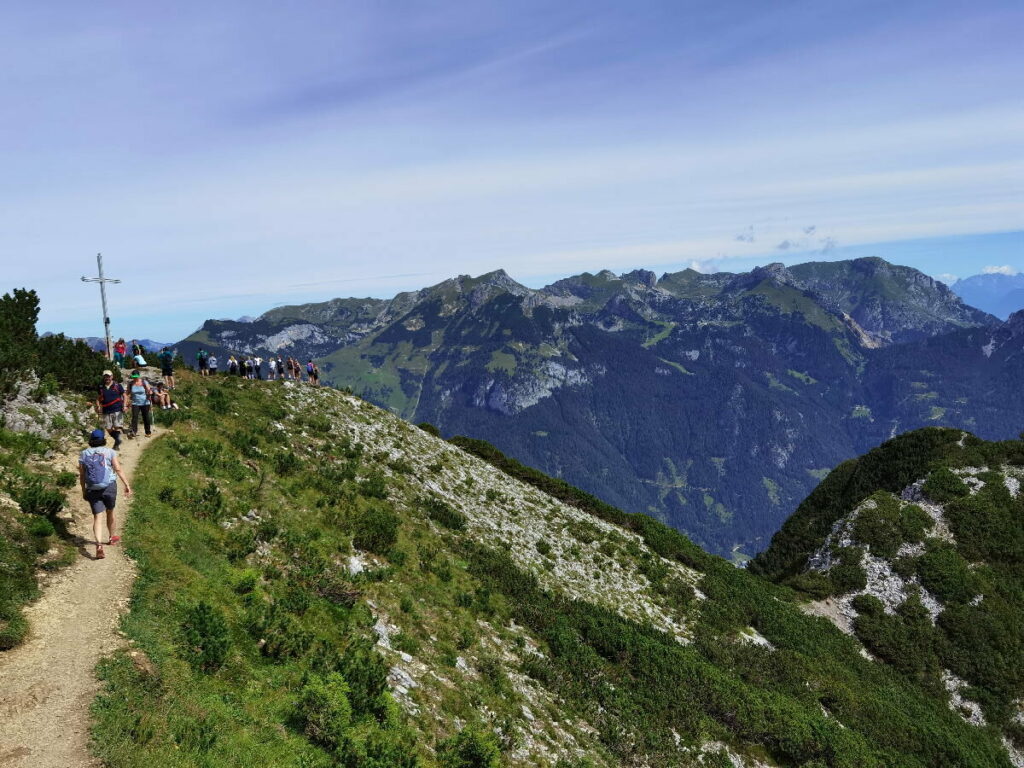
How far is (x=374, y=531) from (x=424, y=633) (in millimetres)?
5651

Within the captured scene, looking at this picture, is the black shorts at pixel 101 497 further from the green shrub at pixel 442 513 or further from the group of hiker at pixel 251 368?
the group of hiker at pixel 251 368

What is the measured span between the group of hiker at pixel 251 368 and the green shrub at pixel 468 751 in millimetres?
29790

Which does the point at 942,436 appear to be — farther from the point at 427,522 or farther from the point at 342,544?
the point at 342,544

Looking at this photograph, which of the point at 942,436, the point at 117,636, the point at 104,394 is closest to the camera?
the point at 117,636

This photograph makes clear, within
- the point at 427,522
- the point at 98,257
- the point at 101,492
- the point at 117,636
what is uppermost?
the point at 98,257

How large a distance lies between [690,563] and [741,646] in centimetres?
1185

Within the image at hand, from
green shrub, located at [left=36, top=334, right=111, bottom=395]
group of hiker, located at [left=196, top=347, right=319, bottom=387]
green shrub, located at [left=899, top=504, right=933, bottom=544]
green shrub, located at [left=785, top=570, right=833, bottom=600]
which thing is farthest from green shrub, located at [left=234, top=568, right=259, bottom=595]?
green shrub, located at [left=899, top=504, right=933, bottom=544]

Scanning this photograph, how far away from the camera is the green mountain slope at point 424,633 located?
11.3 m

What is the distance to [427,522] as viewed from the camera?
28.1 meters

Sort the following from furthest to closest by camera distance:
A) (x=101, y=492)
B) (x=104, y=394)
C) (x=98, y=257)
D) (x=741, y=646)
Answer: (x=98, y=257)
(x=741, y=646)
(x=104, y=394)
(x=101, y=492)

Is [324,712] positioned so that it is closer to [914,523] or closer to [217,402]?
[217,402]

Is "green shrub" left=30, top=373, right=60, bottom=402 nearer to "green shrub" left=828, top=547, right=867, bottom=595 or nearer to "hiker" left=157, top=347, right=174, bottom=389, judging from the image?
"hiker" left=157, top=347, right=174, bottom=389

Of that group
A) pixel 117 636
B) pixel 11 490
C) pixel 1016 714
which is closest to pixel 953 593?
pixel 1016 714

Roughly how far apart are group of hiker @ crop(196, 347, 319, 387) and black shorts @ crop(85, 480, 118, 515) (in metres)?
23.3
